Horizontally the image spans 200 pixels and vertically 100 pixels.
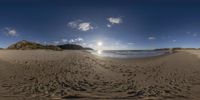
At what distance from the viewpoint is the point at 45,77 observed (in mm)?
18312

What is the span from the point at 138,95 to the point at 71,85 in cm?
480

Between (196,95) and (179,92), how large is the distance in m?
0.96

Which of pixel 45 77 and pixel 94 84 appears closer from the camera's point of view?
pixel 94 84

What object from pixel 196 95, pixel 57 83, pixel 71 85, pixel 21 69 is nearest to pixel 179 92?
pixel 196 95

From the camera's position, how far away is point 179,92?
14.0m

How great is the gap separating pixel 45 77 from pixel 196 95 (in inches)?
424

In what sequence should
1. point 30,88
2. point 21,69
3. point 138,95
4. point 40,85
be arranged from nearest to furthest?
point 138,95
point 30,88
point 40,85
point 21,69

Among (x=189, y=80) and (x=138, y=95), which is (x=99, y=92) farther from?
(x=189, y=80)

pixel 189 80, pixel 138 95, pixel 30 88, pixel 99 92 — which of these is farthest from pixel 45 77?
pixel 189 80

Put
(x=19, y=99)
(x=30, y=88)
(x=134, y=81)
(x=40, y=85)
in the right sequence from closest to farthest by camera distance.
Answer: (x=19, y=99)
(x=30, y=88)
(x=40, y=85)
(x=134, y=81)

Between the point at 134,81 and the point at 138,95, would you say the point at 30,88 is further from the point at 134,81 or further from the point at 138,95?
the point at 134,81

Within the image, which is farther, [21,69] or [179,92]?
[21,69]

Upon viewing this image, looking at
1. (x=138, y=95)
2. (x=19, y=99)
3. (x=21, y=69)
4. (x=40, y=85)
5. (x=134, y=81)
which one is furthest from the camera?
(x=21, y=69)

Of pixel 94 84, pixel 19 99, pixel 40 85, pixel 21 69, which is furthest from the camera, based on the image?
pixel 21 69
